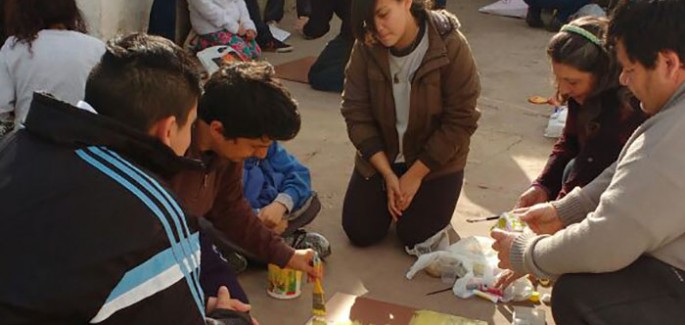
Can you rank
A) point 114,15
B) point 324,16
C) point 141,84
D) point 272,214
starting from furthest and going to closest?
point 324,16 → point 114,15 → point 272,214 → point 141,84

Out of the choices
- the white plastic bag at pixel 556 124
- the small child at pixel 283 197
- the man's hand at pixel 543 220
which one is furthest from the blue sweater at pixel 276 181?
the white plastic bag at pixel 556 124

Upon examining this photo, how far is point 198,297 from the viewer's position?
168 cm

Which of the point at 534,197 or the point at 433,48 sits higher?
the point at 433,48

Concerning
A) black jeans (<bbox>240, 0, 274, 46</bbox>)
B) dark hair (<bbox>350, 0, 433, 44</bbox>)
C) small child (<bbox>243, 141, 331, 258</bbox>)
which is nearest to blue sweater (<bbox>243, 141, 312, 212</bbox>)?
small child (<bbox>243, 141, 331, 258</bbox>)

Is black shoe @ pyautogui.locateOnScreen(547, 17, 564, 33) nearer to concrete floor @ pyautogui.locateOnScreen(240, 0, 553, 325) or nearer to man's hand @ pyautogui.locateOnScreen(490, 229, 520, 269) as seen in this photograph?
concrete floor @ pyautogui.locateOnScreen(240, 0, 553, 325)

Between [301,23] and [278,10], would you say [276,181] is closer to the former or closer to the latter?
[278,10]

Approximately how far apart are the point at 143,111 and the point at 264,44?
475cm

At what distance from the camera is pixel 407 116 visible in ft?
10.5

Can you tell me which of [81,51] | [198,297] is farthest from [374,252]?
[198,297]

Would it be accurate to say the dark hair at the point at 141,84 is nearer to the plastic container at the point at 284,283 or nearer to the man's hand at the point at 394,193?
the plastic container at the point at 284,283

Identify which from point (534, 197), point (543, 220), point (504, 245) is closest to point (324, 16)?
point (534, 197)

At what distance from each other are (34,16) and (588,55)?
1.79 m

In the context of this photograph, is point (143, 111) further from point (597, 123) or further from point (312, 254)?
point (597, 123)

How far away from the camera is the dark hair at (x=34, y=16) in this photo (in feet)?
9.48
